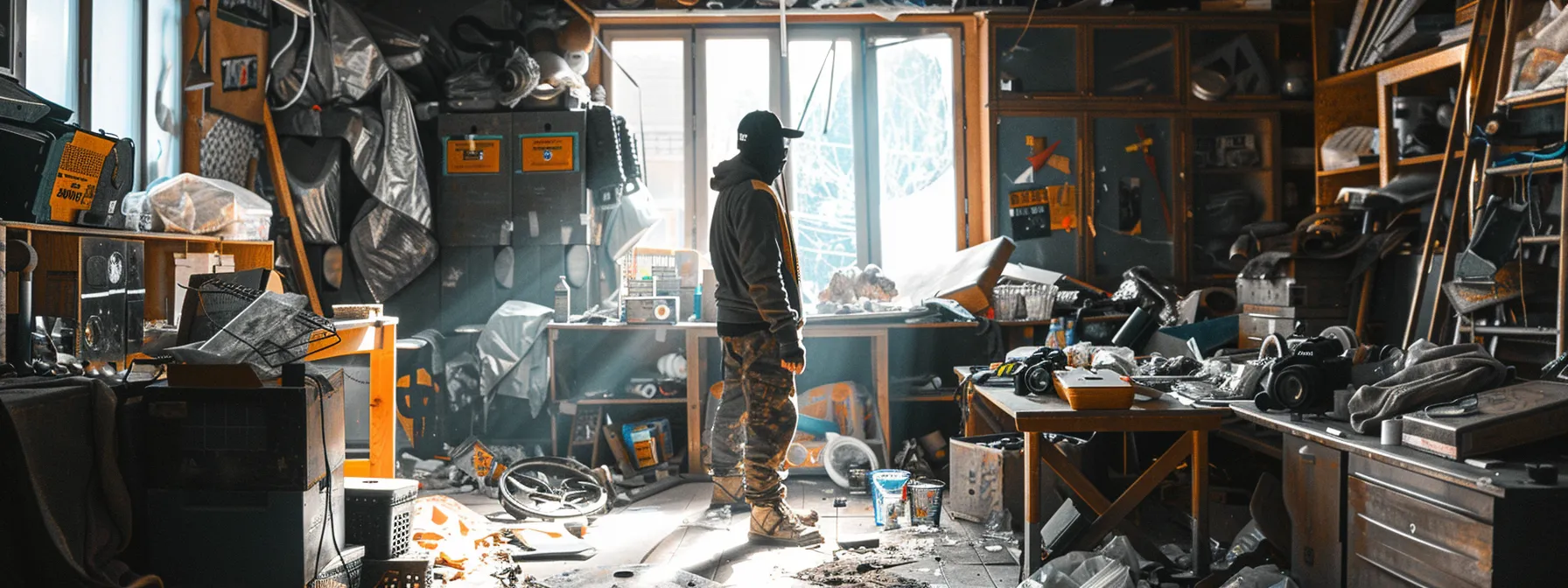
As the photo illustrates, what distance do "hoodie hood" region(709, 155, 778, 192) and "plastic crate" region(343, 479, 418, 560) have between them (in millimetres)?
1626

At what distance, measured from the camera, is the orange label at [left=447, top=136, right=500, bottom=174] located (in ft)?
18.9

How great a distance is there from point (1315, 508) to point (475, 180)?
463 centimetres

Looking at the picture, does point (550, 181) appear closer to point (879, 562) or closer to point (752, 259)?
point (752, 259)

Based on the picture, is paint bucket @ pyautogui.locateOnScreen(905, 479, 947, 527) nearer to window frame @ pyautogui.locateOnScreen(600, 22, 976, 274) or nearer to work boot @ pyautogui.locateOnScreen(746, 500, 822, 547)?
work boot @ pyautogui.locateOnScreen(746, 500, 822, 547)

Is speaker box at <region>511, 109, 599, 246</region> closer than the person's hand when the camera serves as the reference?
No

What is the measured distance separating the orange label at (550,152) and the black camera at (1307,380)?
3.99 m

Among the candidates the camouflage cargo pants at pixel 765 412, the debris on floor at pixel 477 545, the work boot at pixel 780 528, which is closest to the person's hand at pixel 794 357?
the camouflage cargo pants at pixel 765 412

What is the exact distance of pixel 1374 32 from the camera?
5.54 metres

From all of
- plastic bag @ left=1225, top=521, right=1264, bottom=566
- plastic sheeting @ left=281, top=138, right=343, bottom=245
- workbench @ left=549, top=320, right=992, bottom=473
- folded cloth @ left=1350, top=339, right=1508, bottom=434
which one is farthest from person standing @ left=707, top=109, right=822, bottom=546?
plastic sheeting @ left=281, top=138, right=343, bottom=245

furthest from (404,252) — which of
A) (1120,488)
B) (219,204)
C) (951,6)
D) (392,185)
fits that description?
(1120,488)

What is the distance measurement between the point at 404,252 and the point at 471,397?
96 cm

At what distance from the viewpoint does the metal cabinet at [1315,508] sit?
2.50 metres

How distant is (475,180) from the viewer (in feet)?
18.9

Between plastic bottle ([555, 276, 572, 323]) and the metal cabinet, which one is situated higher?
plastic bottle ([555, 276, 572, 323])
